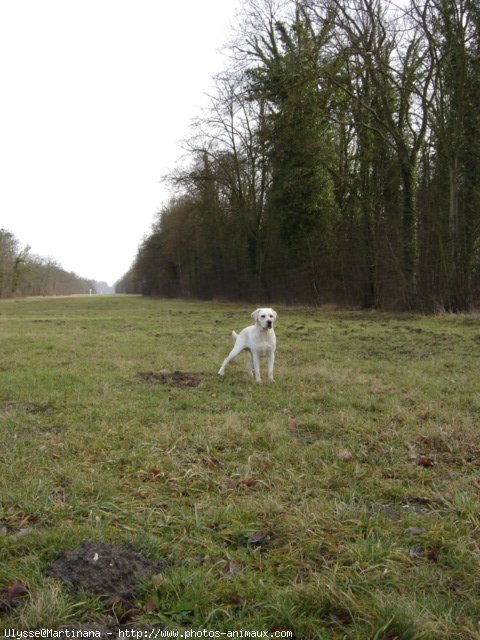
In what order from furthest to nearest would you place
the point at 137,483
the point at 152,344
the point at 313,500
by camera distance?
the point at 152,344 → the point at 137,483 → the point at 313,500

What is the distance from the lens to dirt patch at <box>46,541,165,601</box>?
247 cm

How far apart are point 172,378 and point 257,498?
481 centimetres

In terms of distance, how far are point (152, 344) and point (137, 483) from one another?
943 centimetres

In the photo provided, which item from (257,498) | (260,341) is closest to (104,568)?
(257,498)

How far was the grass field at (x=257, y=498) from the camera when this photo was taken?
7.71 feet

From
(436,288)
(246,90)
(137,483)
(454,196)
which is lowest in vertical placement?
(137,483)

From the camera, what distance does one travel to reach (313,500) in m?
3.51

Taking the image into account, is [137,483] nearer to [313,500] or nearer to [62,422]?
[313,500]

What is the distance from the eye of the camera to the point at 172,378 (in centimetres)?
820

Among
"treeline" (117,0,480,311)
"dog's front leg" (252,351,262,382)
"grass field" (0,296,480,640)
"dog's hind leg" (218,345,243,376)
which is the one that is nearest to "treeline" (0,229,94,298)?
"treeline" (117,0,480,311)

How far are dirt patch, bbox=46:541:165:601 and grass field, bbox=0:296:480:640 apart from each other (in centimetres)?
7

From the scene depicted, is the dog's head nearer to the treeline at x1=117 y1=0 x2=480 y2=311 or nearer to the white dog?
the white dog

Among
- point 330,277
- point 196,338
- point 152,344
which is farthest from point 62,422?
point 330,277

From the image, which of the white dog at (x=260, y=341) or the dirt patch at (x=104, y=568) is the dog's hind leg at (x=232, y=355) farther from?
the dirt patch at (x=104, y=568)
